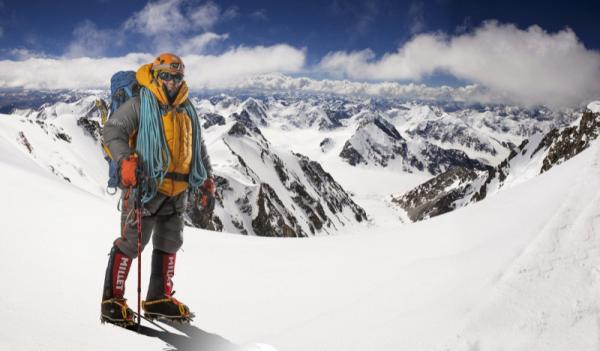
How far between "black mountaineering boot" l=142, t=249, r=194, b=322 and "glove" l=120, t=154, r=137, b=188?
119 centimetres

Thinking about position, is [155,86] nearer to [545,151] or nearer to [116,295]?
[116,295]

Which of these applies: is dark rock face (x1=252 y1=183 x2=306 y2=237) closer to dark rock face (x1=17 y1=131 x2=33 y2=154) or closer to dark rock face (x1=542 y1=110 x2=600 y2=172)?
dark rock face (x1=17 y1=131 x2=33 y2=154)

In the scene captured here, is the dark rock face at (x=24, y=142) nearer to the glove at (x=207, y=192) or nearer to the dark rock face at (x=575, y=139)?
the glove at (x=207, y=192)

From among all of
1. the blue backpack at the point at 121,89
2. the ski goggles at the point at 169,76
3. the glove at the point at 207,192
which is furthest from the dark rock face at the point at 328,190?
the ski goggles at the point at 169,76

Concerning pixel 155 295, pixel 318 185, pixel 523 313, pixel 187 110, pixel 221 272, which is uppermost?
pixel 318 185

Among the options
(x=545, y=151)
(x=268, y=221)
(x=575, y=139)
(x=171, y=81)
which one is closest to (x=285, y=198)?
(x=268, y=221)

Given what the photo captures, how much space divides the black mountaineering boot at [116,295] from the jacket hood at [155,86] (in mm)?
1650

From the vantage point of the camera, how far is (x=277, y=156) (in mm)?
165875

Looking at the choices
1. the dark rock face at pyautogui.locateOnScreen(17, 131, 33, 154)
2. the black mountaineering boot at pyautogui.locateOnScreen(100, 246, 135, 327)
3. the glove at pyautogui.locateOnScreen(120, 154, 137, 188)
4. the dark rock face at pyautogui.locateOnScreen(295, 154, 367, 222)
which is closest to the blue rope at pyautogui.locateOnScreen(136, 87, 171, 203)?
the glove at pyautogui.locateOnScreen(120, 154, 137, 188)

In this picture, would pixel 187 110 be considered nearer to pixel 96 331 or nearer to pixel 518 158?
pixel 96 331

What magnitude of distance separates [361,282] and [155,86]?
10.2 feet

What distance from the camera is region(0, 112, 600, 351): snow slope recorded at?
2533 millimetres

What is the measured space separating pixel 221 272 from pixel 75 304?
72.9 inches

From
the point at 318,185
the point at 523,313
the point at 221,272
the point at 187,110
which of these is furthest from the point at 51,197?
the point at 318,185
